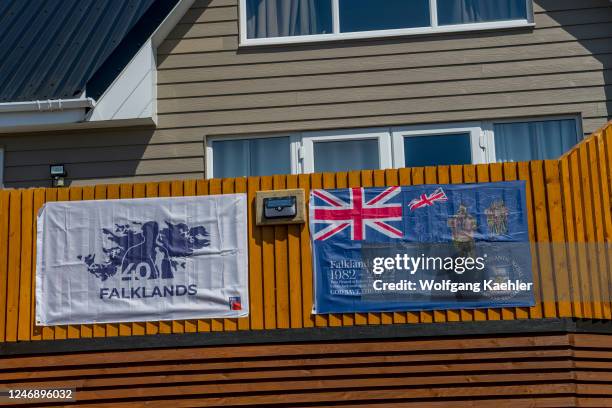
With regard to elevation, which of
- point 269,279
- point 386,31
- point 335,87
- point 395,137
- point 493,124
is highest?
point 386,31

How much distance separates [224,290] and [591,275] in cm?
328

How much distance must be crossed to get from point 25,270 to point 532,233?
470 centimetres

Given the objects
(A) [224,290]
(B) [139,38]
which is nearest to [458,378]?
(A) [224,290]

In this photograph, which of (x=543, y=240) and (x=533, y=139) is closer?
(x=543, y=240)

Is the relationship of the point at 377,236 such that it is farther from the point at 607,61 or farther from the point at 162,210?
the point at 607,61

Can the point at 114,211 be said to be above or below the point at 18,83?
below

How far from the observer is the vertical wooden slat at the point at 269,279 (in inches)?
300

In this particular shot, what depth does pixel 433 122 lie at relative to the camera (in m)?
9.51

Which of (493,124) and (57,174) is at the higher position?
(493,124)

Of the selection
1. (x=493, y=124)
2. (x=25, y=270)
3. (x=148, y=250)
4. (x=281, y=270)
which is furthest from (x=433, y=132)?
(x=25, y=270)

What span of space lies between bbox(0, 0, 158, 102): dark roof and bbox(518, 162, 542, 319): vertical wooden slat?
14.9ft

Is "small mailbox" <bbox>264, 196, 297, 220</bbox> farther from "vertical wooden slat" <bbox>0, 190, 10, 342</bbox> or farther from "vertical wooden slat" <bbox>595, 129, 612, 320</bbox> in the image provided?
"vertical wooden slat" <bbox>595, 129, 612, 320</bbox>

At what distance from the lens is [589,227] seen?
759 centimetres

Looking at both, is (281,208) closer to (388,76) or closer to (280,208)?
(280,208)
